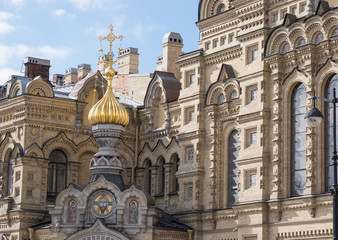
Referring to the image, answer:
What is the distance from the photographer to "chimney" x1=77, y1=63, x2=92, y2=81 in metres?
55.0

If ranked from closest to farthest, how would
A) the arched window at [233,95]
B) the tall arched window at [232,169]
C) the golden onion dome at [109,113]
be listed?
the tall arched window at [232,169], the arched window at [233,95], the golden onion dome at [109,113]

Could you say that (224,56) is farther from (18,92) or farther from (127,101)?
(18,92)

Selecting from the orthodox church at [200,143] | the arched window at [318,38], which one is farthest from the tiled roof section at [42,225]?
the arched window at [318,38]

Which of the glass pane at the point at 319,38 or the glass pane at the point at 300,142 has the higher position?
the glass pane at the point at 319,38

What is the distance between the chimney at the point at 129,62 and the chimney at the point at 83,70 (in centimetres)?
218

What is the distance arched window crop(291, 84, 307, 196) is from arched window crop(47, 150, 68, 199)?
1199 centimetres

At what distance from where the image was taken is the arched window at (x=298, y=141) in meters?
33.2

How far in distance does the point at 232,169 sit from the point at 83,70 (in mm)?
20170

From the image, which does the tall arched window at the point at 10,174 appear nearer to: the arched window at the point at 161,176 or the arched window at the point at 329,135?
the arched window at the point at 161,176

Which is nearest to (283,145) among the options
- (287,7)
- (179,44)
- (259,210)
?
(259,210)

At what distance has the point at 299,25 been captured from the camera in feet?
110

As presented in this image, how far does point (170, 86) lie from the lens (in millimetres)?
41562

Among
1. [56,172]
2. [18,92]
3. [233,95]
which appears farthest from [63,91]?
[233,95]

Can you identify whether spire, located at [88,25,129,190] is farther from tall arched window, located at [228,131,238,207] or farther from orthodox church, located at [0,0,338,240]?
tall arched window, located at [228,131,238,207]
